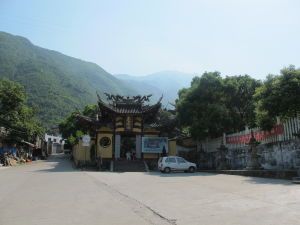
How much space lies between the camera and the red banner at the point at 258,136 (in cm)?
1633

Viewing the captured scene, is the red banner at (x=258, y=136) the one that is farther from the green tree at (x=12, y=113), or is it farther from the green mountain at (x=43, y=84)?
the green mountain at (x=43, y=84)

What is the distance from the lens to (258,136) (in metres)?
18.4

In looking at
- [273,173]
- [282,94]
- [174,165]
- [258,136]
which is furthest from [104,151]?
[282,94]

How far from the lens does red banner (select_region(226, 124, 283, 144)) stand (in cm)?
1633

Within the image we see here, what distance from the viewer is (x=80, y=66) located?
183 metres

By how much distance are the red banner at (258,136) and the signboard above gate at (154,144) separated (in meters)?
7.99

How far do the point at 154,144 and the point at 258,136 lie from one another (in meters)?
12.3

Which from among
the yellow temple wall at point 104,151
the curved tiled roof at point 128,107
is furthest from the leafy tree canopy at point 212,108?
the yellow temple wall at point 104,151

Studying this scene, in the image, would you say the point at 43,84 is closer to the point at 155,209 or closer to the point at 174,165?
the point at 174,165

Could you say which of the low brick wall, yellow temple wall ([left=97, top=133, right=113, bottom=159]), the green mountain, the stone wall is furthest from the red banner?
the green mountain

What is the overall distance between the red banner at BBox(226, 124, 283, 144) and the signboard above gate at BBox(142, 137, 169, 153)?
7.99 metres

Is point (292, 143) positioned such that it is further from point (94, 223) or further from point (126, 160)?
point (126, 160)

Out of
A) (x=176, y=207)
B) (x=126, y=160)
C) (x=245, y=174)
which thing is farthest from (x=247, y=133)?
(x=176, y=207)

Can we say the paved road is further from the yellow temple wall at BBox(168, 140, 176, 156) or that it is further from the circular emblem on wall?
the yellow temple wall at BBox(168, 140, 176, 156)
